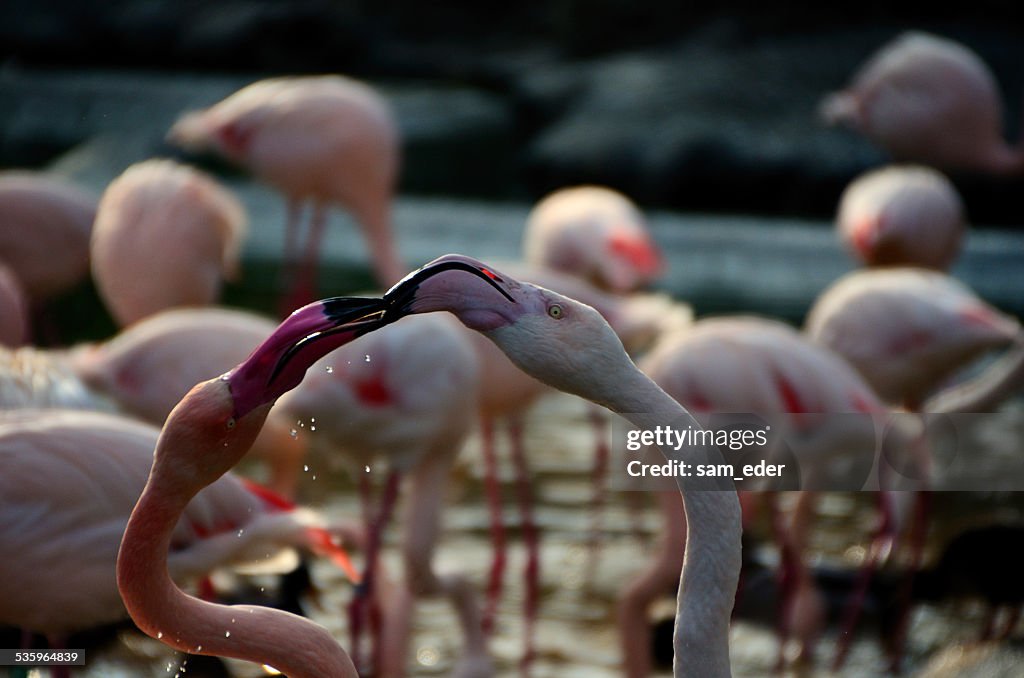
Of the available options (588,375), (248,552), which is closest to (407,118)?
(248,552)

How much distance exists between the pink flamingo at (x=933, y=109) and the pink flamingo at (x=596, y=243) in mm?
1664

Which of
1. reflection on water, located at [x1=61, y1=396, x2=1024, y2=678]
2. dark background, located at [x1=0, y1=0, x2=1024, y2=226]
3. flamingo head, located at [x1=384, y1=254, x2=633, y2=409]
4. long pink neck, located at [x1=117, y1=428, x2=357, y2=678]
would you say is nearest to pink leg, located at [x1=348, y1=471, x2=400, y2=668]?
reflection on water, located at [x1=61, y1=396, x2=1024, y2=678]

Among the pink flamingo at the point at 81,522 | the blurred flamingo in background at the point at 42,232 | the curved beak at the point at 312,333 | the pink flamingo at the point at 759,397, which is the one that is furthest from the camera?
the blurred flamingo in background at the point at 42,232

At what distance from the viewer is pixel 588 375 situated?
145 cm

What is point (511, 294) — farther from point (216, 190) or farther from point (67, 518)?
point (216, 190)

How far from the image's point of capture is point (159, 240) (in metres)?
4.22

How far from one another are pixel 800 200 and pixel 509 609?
662 cm

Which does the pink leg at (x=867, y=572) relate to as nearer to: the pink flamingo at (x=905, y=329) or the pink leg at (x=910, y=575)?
A: the pink leg at (x=910, y=575)

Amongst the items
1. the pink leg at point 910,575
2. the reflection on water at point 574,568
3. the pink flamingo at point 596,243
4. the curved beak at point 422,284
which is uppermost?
the curved beak at point 422,284

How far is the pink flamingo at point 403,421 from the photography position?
325 centimetres

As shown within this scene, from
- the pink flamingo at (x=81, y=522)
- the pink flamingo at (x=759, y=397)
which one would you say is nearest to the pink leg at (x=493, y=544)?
the pink flamingo at (x=759, y=397)

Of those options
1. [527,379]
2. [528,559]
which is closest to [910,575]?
[528,559]

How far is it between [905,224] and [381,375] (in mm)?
2599

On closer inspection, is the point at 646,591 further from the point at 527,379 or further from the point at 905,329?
the point at 905,329
